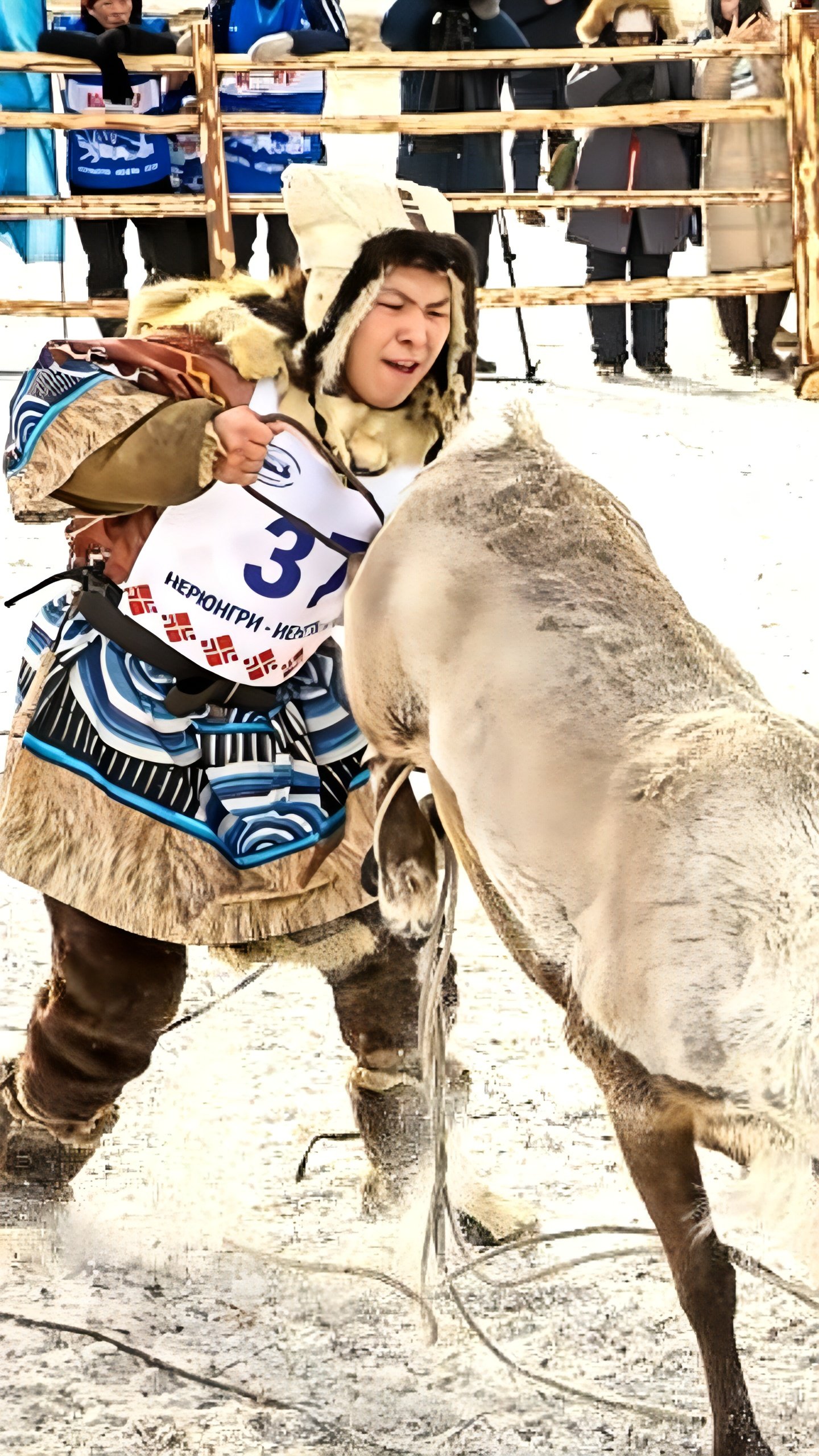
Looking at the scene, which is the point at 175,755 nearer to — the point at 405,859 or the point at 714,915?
the point at 405,859

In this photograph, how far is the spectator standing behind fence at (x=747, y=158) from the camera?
7.62 m

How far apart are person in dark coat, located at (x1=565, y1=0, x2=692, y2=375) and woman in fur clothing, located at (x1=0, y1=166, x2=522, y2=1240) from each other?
579cm

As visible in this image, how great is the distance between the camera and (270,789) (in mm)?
2197

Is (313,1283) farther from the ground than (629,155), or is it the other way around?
(629,155)

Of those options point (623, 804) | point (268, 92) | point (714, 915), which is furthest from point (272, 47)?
point (714, 915)

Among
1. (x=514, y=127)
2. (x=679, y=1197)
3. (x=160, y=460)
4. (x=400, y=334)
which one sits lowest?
(x=679, y=1197)

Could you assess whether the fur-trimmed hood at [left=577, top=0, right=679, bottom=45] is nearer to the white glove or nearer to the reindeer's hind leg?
the white glove

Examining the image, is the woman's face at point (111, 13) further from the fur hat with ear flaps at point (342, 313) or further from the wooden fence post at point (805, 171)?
the fur hat with ear flaps at point (342, 313)

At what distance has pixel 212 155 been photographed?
24.0 feet

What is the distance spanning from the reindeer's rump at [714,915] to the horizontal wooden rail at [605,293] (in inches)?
241

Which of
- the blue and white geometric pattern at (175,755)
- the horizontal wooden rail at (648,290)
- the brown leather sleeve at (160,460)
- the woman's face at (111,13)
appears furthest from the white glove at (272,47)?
the brown leather sleeve at (160,460)

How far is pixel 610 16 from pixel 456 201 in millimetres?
1055

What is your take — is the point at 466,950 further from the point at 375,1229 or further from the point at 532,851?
the point at 532,851

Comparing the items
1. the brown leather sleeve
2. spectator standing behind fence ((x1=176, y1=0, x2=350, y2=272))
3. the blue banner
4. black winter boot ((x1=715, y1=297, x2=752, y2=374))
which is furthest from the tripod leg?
the brown leather sleeve
